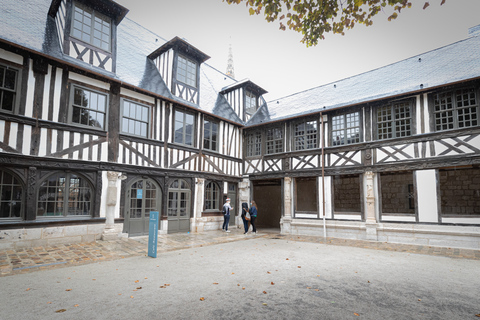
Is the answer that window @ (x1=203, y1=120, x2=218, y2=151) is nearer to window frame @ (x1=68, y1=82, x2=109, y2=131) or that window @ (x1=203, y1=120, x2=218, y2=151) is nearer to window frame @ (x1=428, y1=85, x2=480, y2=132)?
window frame @ (x1=68, y1=82, x2=109, y2=131)

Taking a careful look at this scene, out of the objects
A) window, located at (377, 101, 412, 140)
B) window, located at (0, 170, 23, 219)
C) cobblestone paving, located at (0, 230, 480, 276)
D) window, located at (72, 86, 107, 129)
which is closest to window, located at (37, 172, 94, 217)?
window, located at (0, 170, 23, 219)

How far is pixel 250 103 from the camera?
15953 mm

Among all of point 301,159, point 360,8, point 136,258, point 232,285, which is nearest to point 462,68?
point 301,159

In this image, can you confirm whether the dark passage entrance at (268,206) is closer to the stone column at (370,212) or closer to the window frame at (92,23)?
the stone column at (370,212)

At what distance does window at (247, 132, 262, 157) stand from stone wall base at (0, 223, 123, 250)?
306 inches

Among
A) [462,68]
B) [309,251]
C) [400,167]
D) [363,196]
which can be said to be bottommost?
[309,251]

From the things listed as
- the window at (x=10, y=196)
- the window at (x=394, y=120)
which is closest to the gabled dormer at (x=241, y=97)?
the window at (x=394, y=120)

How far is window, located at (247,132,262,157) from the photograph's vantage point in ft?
47.9

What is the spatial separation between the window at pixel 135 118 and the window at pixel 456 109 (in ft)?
35.5

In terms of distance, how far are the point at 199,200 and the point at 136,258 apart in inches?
221

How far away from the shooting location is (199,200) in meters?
12.2

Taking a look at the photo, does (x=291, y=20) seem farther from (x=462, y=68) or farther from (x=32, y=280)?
(x=462, y=68)

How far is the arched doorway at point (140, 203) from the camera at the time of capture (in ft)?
32.6

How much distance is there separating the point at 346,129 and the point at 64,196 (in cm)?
1093
